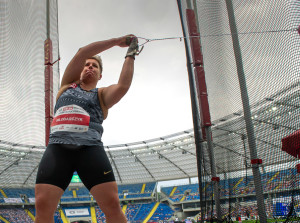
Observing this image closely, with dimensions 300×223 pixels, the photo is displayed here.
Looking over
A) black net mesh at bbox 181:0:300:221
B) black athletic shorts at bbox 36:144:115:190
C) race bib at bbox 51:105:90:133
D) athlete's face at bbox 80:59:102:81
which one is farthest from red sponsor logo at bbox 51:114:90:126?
black net mesh at bbox 181:0:300:221

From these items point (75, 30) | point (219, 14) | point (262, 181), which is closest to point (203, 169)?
point (262, 181)

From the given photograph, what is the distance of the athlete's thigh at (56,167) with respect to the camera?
134cm

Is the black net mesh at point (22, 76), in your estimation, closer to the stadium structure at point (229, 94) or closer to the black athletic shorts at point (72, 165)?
the stadium structure at point (229, 94)

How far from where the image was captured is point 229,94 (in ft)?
11.0

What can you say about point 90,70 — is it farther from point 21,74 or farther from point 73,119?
point 21,74

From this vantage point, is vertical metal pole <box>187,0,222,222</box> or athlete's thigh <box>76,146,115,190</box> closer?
athlete's thigh <box>76,146,115,190</box>

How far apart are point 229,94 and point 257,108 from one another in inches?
27.9

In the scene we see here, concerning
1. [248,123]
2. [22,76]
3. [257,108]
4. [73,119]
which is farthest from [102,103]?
[22,76]

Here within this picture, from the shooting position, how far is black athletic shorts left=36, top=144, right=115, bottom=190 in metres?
1.35

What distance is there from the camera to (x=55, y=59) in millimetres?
6457

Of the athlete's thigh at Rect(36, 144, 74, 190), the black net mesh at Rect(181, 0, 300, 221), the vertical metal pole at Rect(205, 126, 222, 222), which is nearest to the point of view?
the athlete's thigh at Rect(36, 144, 74, 190)

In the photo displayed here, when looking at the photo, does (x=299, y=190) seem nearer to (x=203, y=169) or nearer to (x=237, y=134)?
(x=237, y=134)

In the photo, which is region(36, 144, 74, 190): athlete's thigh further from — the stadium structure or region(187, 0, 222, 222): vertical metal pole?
region(187, 0, 222, 222): vertical metal pole

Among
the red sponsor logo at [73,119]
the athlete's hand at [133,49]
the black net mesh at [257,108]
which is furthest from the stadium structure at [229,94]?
the red sponsor logo at [73,119]
